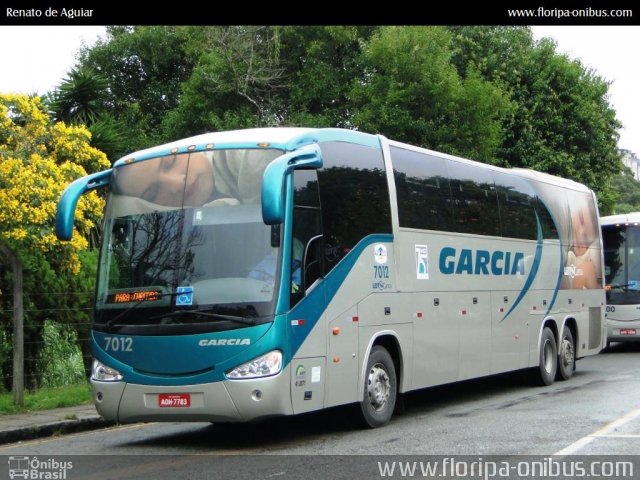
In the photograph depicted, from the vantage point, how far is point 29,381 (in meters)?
15.7

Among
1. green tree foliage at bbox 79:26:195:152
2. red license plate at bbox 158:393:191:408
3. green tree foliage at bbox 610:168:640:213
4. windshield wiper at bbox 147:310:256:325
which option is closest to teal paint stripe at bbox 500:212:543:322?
windshield wiper at bbox 147:310:256:325

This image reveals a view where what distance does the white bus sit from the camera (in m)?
24.3

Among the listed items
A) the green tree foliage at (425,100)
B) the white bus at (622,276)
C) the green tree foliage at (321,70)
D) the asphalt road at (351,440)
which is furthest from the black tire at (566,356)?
the green tree foliage at (321,70)

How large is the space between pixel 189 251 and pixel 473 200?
593cm

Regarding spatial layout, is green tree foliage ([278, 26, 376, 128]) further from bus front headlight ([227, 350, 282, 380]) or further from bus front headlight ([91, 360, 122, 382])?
bus front headlight ([227, 350, 282, 380])

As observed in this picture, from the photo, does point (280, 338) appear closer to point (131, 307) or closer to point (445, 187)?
point (131, 307)

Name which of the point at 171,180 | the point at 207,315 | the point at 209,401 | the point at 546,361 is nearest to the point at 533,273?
the point at 546,361

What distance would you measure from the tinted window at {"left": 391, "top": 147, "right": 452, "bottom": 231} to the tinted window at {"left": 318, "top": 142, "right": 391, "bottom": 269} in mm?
431

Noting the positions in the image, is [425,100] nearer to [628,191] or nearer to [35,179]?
[35,179]

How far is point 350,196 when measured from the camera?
448 inches

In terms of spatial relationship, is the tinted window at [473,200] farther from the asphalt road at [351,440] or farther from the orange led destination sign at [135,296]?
the orange led destination sign at [135,296]
